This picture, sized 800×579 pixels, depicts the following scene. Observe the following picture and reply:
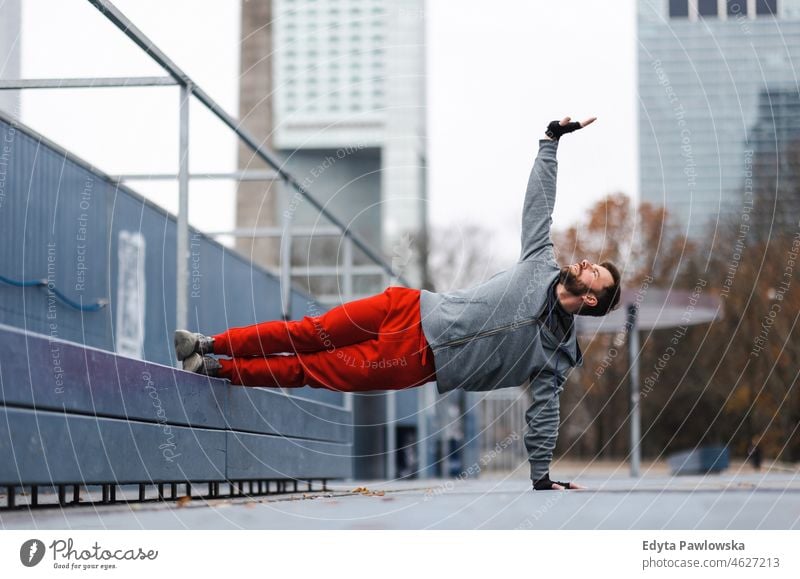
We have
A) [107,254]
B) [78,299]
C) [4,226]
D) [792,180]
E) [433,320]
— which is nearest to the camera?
[433,320]

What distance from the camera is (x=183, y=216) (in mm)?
7328

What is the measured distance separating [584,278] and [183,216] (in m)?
2.61

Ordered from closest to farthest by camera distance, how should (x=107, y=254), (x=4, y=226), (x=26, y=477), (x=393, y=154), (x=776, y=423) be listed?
(x=26, y=477), (x=4, y=226), (x=107, y=254), (x=776, y=423), (x=393, y=154)

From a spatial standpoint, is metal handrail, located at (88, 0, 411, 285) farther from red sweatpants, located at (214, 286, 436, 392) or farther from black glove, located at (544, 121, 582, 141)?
black glove, located at (544, 121, 582, 141)

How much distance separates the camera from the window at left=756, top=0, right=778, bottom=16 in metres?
8.04

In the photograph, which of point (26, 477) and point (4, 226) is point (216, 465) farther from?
point (4, 226)

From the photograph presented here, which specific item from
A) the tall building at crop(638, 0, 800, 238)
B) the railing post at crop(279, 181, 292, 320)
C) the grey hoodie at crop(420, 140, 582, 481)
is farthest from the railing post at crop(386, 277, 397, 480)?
the grey hoodie at crop(420, 140, 582, 481)

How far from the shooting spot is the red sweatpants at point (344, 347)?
20.4 feet

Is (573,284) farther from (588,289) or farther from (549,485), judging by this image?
(549,485)

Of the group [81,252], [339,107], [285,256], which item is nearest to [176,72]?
[81,252]
